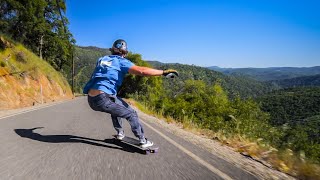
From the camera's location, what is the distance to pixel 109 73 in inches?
199

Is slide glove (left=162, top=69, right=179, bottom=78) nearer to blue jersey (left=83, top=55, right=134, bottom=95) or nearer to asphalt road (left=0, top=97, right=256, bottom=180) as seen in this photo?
blue jersey (left=83, top=55, right=134, bottom=95)

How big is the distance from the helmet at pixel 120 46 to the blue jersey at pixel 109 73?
187 millimetres

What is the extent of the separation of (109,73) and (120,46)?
563mm

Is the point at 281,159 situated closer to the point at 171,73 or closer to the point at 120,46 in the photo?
the point at 171,73

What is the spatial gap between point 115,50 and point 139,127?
56.1 inches

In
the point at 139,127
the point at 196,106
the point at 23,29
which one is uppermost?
the point at 23,29

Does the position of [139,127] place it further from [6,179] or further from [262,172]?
[6,179]

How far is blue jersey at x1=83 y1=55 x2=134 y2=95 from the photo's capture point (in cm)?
505

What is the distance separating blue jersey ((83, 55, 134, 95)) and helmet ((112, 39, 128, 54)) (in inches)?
7.4

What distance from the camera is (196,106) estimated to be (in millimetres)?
49625

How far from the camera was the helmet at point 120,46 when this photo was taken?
5.27m

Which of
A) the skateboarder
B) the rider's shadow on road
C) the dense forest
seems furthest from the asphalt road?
the dense forest

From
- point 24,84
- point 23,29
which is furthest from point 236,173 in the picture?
point 23,29

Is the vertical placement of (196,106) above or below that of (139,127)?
below
